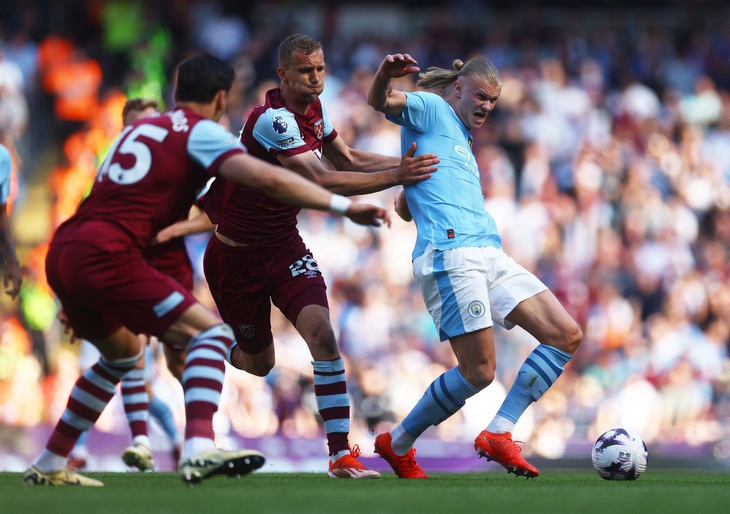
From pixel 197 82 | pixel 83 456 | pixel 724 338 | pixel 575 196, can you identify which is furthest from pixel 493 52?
pixel 197 82

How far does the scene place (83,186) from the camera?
16.5 meters

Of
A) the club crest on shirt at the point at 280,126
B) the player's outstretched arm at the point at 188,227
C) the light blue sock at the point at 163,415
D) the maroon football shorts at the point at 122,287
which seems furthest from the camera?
the light blue sock at the point at 163,415

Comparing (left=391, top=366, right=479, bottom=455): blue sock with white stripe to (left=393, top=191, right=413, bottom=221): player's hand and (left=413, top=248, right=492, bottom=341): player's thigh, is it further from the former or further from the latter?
(left=393, top=191, right=413, bottom=221): player's hand

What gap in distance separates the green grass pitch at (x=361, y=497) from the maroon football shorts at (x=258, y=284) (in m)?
1.15

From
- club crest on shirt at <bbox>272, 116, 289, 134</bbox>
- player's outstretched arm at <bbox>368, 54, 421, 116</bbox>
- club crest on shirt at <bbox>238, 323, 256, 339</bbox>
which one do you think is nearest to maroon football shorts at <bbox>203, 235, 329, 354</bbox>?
club crest on shirt at <bbox>238, 323, 256, 339</bbox>

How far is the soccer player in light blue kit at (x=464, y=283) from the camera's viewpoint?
25.4ft

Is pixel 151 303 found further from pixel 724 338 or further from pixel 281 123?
pixel 724 338

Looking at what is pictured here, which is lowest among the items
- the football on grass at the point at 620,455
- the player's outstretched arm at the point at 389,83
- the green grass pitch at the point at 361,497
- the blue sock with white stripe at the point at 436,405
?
the green grass pitch at the point at 361,497

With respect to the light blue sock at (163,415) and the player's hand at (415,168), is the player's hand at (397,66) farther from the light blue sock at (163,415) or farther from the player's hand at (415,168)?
the light blue sock at (163,415)

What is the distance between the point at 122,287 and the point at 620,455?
3544 millimetres

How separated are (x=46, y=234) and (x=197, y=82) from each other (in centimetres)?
1049

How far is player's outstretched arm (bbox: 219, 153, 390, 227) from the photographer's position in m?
6.16

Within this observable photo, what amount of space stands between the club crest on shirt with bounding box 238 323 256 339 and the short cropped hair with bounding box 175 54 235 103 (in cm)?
229

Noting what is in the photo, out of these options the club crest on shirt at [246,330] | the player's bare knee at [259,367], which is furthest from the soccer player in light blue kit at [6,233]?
the player's bare knee at [259,367]
